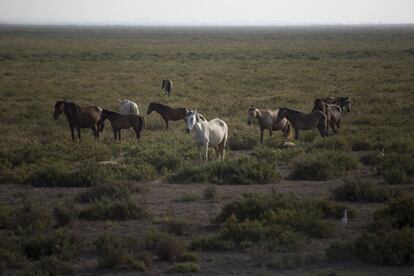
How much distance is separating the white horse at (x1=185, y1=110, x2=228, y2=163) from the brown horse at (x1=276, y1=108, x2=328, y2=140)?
315cm

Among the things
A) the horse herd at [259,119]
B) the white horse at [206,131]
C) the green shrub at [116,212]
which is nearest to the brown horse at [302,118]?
the horse herd at [259,119]

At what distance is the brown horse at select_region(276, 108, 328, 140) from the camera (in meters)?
18.5

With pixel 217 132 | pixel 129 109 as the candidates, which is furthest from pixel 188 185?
pixel 129 109

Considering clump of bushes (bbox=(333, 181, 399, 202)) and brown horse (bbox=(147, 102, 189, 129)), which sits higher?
clump of bushes (bbox=(333, 181, 399, 202))

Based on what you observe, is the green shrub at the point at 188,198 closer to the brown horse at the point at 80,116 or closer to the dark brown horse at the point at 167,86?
the brown horse at the point at 80,116

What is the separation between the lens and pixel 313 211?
1054 centimetres

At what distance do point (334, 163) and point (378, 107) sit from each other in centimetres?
1185

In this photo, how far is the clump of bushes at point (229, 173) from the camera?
1404 centimetres

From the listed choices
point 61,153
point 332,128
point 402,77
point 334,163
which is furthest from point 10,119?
point 402,77

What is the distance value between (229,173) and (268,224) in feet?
13.9

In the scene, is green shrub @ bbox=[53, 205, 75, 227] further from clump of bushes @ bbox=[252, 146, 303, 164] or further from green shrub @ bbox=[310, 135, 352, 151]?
green shrub @ bbox=[310, 135, 352, 151]

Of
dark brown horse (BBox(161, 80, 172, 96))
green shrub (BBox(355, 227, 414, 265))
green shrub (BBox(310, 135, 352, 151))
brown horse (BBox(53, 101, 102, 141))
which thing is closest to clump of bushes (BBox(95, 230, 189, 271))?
green shrub (BBox(355, 227, 414, 265))

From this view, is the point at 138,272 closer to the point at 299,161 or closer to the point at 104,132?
the point at 299,161

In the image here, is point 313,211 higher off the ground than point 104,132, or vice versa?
point 313,211
